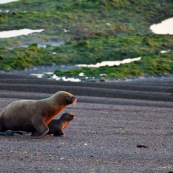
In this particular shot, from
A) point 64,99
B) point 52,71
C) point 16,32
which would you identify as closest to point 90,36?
point 16,32

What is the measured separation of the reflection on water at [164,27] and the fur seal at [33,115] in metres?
35.8

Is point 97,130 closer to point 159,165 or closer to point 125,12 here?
point 159,165

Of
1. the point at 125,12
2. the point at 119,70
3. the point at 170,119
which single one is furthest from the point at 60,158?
the point at 125,12

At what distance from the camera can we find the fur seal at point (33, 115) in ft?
56.6

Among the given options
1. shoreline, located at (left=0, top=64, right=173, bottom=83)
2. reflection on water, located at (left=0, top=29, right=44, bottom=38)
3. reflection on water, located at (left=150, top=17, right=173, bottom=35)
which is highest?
shoreline, located at (left=0, top=64, right=173, bottom=83)

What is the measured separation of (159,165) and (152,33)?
38905 mm

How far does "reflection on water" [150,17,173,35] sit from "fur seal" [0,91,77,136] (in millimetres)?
35757

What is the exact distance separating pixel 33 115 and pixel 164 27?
39.0 m

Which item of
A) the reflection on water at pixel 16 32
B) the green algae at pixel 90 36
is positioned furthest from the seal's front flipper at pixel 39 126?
the reflection on water at pixel 16 32

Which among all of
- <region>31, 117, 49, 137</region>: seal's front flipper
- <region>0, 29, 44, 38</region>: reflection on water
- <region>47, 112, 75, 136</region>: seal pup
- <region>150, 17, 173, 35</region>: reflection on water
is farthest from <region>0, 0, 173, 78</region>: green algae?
<region>31, 117, 49, 137</region>: seal's front flipper

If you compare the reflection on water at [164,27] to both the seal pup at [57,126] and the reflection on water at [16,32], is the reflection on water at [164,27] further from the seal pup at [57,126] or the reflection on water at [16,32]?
the seal pup at [57,126]

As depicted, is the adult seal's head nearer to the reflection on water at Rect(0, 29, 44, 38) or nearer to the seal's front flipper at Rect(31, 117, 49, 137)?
the seal's front flipper at Rect(31, 117, 49, 137)

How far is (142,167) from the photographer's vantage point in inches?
522

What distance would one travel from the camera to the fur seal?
56.6ft
